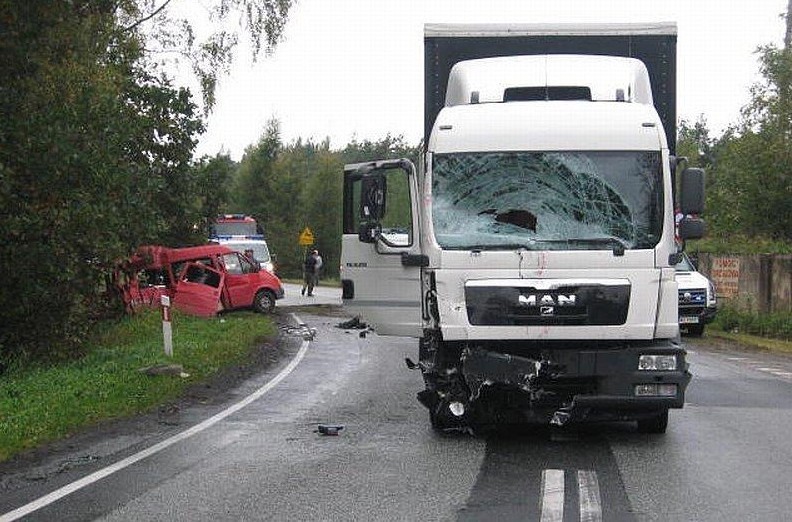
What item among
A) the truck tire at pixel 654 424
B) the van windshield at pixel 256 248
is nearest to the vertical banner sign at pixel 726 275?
the van windshield at pixel 256 248

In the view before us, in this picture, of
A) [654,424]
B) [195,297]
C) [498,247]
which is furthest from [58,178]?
[195,297]

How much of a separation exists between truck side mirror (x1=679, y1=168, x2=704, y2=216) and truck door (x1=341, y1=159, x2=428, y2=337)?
2.41m

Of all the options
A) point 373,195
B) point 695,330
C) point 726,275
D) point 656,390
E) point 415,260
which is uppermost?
point 373,195

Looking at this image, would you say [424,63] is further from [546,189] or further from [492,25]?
[546,189]

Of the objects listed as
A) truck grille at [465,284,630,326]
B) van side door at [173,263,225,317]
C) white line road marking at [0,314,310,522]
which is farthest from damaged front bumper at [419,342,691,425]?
van side door at [173,263,225,317]

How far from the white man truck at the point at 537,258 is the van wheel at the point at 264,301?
60.8 ft

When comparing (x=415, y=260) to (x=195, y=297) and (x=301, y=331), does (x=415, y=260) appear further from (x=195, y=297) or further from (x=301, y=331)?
(x=195, y=297)

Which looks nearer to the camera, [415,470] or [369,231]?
[415,470]

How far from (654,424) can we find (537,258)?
2208mm

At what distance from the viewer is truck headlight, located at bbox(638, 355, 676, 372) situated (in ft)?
30.9

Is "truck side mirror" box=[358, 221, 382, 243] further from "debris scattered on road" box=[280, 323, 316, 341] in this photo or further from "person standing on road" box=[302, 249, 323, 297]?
"person standing on road" box=[302, 249, 323, 297]

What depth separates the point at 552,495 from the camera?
25.4ft

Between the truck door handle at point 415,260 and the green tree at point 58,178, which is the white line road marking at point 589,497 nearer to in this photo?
the truck door handle at point 415,260

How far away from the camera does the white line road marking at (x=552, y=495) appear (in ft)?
23.3
